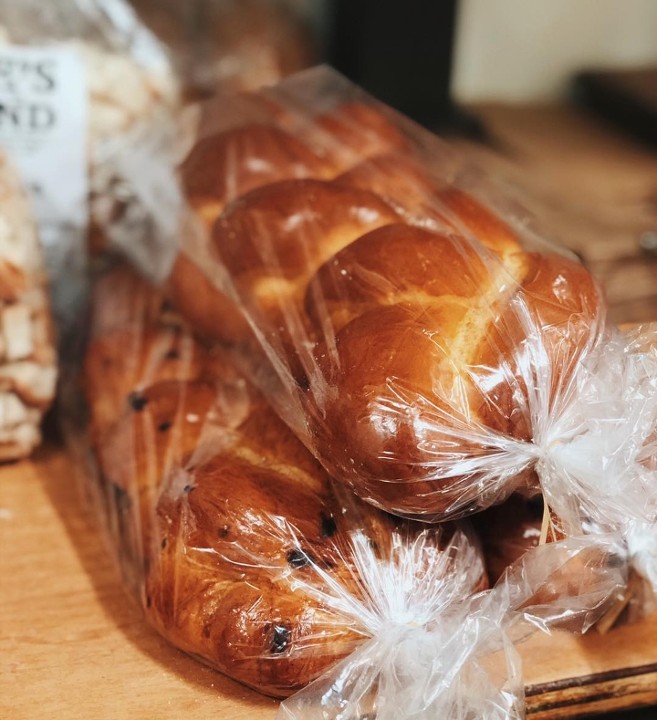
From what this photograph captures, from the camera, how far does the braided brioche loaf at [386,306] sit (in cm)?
56

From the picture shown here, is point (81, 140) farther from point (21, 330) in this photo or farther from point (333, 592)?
point (333, 592)

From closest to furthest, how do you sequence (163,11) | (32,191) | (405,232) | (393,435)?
(393,435)
(405,232)
(32,191)
(163,11)

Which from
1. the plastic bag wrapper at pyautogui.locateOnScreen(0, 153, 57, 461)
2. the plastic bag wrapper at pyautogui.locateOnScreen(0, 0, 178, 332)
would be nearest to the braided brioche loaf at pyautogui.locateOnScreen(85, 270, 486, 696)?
the plastic bag wrapper at pyautogui.locateOnScreen(0, 153, 57, 461)

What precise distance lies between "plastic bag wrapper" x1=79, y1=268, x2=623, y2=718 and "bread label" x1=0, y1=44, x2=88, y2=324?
0.48 m

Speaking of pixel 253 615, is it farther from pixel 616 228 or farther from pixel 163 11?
pixel 163 11

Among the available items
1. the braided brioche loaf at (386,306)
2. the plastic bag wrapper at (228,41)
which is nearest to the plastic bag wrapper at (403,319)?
the braided brioche loaf at (386,306)

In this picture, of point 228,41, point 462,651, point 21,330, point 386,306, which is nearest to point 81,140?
point 21,330

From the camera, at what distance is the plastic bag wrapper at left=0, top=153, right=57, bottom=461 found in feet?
2.75

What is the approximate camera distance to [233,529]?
2.02 ft

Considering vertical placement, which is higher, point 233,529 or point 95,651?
point 233,529

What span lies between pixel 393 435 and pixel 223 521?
150 mm

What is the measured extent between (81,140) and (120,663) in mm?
618

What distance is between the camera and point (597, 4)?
1635mm

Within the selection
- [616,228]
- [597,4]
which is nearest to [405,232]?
[616,228]
